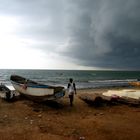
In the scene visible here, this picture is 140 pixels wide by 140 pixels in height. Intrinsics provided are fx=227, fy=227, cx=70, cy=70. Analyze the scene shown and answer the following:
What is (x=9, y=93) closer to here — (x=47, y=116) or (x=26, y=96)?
(x=26, y=96)

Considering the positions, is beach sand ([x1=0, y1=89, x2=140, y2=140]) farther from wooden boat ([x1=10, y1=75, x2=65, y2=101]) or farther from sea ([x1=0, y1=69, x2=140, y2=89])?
sea ([x1=0, y1=69, x2=140, y2=89])

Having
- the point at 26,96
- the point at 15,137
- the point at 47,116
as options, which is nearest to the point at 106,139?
the point at 15,137

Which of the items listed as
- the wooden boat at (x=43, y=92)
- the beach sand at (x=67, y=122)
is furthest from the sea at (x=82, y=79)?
the beach sand at (x=67, y=122)

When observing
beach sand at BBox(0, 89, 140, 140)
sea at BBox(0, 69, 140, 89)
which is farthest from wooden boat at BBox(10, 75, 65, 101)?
sea at BBox(0, 69, 140, 89)

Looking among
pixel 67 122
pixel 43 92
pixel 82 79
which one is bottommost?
pixel 82 79

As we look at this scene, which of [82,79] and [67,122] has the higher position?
[67,122]

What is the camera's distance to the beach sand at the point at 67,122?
8.82 m

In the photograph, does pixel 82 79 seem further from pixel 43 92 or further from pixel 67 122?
pixel 67 122

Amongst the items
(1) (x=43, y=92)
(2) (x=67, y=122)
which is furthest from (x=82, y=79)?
(2) (x=67, y=122)

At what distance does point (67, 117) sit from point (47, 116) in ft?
3.53

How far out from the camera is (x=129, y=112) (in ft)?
43.8

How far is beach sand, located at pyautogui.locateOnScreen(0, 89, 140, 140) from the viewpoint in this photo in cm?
882

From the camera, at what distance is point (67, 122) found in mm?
10867

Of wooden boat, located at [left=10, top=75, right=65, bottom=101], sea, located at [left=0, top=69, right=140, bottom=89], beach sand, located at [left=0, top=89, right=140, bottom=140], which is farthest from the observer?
sea, located at [left=0, top=69, right=140, bottom=89]
